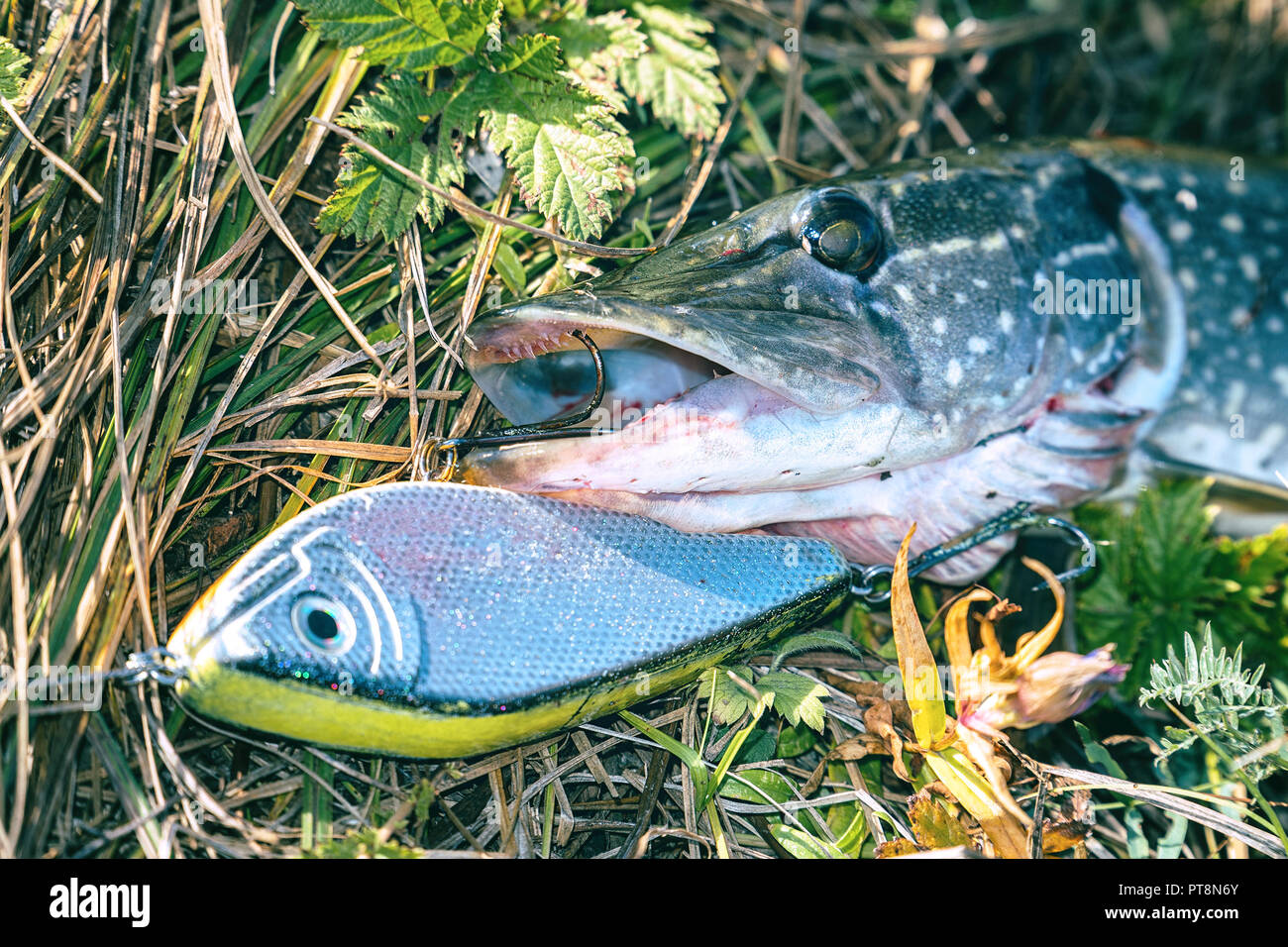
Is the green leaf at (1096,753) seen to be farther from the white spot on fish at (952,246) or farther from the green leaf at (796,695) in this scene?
the white spot on fish at (952,246)

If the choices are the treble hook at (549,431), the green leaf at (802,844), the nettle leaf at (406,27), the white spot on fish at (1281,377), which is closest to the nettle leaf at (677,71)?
the nettle leaf at (406,27)

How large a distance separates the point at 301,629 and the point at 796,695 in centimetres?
115

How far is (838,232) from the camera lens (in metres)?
2.26

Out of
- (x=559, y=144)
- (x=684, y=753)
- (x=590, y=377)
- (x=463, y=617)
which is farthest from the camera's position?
(x=559, y=144)

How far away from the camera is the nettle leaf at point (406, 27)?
242 cm

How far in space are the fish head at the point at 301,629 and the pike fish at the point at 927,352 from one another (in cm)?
44

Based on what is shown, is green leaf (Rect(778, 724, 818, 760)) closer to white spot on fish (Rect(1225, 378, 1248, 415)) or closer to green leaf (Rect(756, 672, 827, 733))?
green leaf (Rect(756, 672, 827, 733))

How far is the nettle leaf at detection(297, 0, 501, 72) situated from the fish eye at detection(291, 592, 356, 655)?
4.92ft

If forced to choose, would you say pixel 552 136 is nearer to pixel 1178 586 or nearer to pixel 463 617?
pixel 463 617

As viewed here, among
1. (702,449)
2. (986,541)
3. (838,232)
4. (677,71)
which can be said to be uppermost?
(677,71)

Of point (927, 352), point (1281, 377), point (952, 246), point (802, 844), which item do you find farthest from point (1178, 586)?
point (802, 844)
